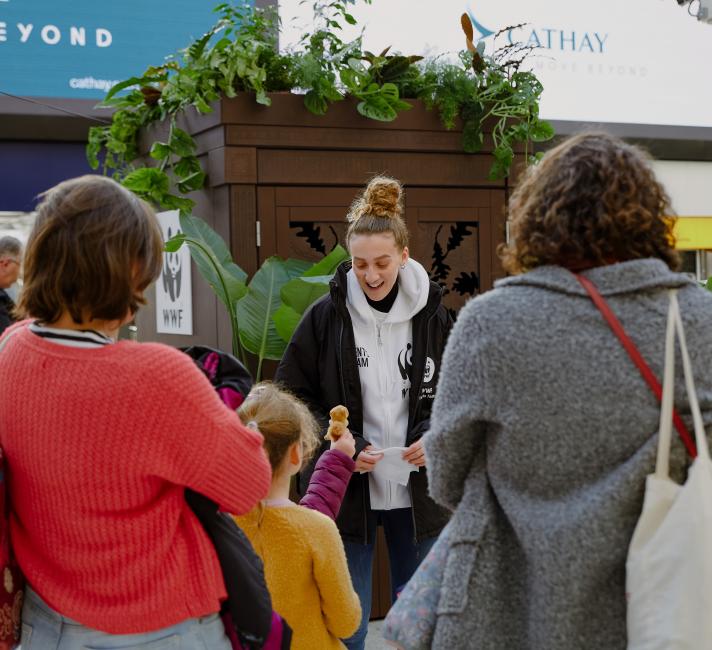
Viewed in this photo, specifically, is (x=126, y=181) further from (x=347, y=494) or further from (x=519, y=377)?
(x=519, y=377)

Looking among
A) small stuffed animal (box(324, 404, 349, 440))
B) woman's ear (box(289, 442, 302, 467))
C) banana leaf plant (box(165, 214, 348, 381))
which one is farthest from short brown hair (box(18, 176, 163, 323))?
banana leaf plant (box(165, 214, 348, 381))

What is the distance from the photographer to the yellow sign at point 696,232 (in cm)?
865

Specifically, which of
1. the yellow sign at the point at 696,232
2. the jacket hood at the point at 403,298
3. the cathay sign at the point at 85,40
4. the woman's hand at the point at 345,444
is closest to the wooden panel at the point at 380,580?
the jacket hood at the point at 403,298

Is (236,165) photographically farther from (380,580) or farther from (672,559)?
(672,559)

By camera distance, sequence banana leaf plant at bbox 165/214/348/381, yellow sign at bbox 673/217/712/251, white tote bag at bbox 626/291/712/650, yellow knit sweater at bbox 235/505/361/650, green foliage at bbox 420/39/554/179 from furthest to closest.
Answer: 1. yellow sign at bbox 673/217/712/251
2. green foliage at bbox 420/39/554/179
3. banana leaf plant at bbox 165/214/348/381
4. yellow knit sweater at bbox 235/505/361/650
5. white tote bag at bbox 626/291/712/650

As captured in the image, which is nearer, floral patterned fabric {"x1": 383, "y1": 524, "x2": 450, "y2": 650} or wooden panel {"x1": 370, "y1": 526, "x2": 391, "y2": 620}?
floral patterned fabric {"x1": 383, "y1": 524, "x2": 450, "y2": 650}

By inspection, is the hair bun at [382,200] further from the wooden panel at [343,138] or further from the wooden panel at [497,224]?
the wooden panel at [497,224]

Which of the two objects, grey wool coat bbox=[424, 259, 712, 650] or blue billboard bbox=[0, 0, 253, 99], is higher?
blue billboard bbox=[0, 0, 253, 99]

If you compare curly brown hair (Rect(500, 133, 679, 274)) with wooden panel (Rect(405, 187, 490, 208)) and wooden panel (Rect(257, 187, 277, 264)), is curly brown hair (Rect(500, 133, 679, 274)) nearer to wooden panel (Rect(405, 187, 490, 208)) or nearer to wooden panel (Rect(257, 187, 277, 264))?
wooden panel (Rect(257, 187, 277, 264))

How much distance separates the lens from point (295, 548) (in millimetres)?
2330

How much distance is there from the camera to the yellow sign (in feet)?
28.4

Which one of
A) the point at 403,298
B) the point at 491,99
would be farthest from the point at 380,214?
the point at 491,99

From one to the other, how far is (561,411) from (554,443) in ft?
0.18

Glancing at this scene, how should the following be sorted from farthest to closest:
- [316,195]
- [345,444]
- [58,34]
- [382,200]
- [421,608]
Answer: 1. [58,34]
2. [316,195]
3. [382,200]
4. [345,444]
5. [421,608]
